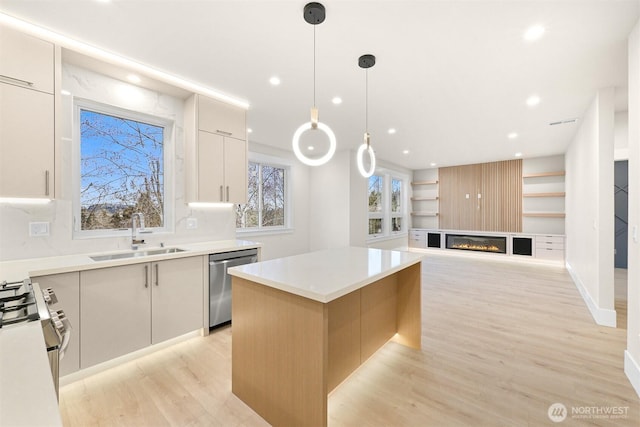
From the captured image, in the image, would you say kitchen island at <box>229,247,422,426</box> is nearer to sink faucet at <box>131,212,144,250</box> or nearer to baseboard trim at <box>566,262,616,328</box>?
sink faucet at <box>131,212,144,250</box>

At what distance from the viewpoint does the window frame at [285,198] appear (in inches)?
218

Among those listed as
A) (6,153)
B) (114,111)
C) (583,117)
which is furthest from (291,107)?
(583,117)

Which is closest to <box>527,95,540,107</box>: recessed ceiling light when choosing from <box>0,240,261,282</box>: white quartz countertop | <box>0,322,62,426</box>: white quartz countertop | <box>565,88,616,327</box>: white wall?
<box>565,88,616,327</box>: white wall

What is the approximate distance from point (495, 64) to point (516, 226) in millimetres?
6181

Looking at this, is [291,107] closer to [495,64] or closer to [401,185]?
[495,64]

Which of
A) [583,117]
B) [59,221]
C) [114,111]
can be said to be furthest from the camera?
[583,117]

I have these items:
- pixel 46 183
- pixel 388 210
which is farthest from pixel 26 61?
pixel 388 210

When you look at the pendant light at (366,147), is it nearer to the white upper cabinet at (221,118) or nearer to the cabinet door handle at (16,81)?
the white upper cabinet at (221,118)

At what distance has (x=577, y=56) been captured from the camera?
2516 mm

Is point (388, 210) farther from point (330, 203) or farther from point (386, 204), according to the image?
point (330, 203)

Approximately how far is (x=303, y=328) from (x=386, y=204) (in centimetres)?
673

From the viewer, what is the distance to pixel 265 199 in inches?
234

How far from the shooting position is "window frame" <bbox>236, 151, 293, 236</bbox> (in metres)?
5.55

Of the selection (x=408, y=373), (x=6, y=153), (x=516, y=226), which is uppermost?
(x=6, y=153)
